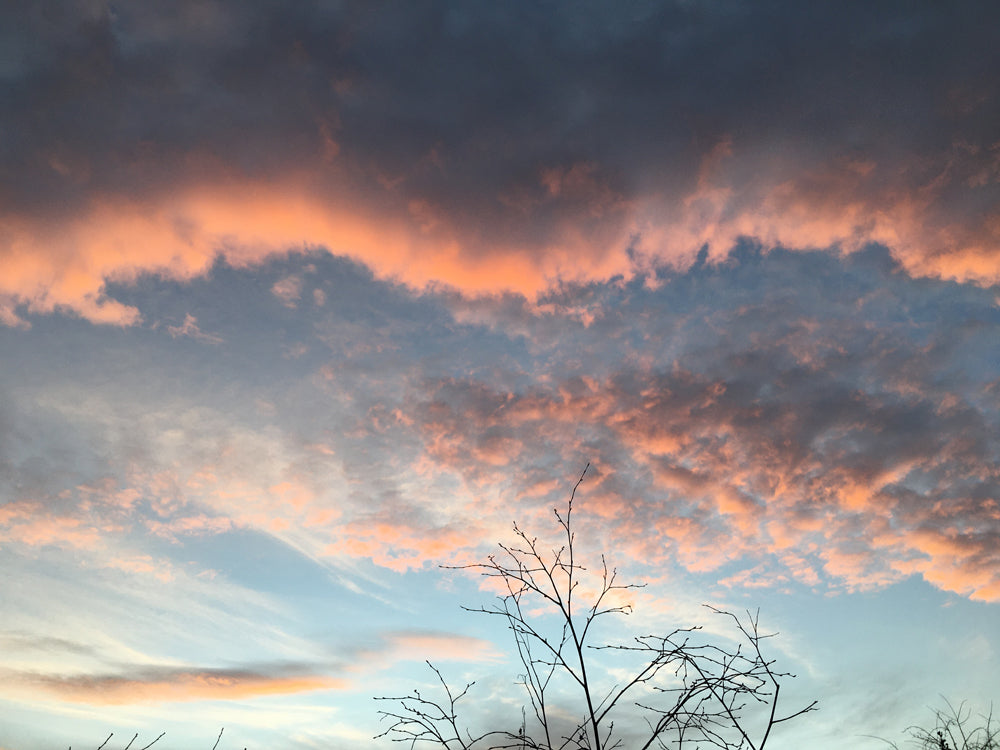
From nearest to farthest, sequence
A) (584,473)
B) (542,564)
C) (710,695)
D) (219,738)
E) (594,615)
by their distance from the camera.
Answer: (219,738) < (710,695) < (594,615) < (542,564) < (584,473)

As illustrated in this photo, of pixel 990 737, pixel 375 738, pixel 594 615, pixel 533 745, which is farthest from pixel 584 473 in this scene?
pixel 990 737

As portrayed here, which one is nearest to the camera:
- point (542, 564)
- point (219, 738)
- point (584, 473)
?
point (219, 738)

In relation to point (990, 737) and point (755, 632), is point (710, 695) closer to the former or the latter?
point (755, 632)

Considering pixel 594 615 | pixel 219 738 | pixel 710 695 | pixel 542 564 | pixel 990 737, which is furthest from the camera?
pixel 990 737

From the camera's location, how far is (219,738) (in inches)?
159

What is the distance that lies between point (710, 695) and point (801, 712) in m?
0.63

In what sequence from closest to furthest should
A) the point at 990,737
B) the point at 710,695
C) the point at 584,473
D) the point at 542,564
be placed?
the point at 710,695 → the point at 542,564 → the point at 584,473 → the point at 990,737

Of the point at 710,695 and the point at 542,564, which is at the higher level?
the point at 542,564

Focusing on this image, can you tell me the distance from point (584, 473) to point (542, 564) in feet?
2.71

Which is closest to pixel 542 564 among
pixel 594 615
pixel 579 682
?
pixel 594 615

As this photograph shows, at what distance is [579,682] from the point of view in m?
4.18

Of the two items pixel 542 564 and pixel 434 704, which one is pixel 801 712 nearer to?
pixel 542 564

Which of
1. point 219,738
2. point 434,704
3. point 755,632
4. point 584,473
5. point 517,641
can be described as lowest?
point 219,738

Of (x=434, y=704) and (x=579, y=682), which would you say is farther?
(x=434, y=704)
